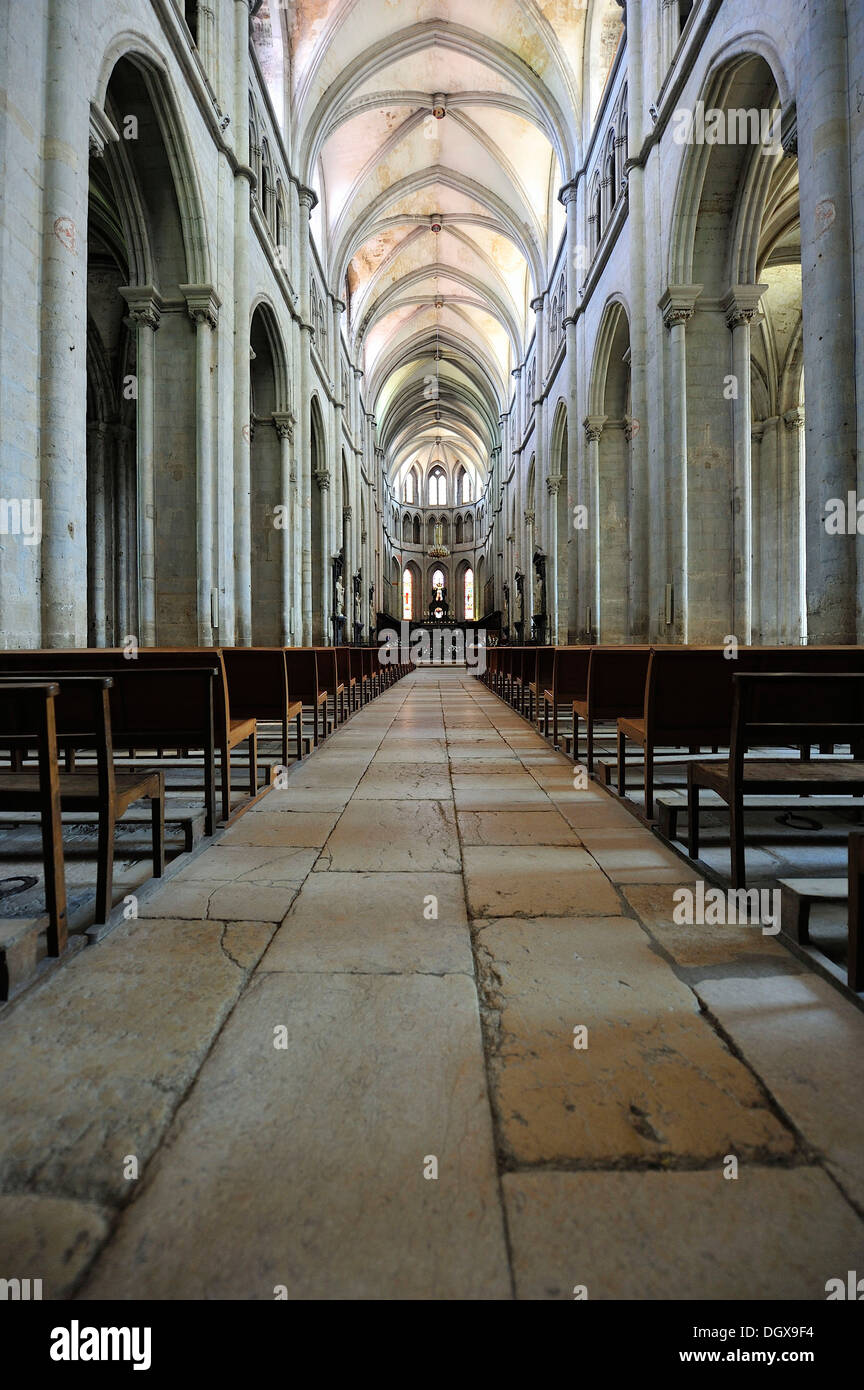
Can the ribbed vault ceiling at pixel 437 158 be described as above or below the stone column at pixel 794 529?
above

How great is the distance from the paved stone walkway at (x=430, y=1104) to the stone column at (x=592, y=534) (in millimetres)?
12668

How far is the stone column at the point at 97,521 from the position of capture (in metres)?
15.6

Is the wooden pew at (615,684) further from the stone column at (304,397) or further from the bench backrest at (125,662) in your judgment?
the stone column at (304,397)

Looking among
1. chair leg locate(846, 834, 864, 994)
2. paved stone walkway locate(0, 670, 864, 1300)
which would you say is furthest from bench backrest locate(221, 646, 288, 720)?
chair leg locate(846, 834, 864, 994)

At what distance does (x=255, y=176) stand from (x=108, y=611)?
380 inches

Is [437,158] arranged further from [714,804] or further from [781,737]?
[781,737]

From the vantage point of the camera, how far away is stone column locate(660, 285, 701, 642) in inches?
380

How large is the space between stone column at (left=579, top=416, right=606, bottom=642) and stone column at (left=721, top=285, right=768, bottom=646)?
187 inches

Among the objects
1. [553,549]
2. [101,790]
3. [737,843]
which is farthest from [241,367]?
[553,549]

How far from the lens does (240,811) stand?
3668 mm

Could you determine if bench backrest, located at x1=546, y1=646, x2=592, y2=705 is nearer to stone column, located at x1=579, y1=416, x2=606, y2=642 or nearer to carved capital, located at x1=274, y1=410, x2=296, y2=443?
stone column, located at x1=579, y1=416, x2=606, y2=642

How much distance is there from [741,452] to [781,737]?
8.51 metres

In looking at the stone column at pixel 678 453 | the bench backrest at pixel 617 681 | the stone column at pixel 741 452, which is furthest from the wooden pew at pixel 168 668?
the stone column at pixel 741 452

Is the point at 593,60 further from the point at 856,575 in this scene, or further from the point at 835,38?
the point at 856,575
